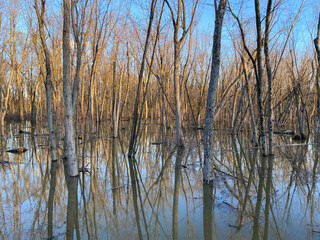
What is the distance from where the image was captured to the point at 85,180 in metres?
5.51

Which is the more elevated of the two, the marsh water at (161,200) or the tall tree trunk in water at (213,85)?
the tall tree trunk in water at (213,85)

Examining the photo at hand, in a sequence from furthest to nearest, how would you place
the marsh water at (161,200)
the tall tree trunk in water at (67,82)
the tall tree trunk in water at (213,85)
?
the tall tree trunk in water at (67,82), the tall tree trunk in water at (213,85), the marsh water at (161,200)

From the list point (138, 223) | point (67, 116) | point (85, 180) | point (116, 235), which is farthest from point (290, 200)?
point (67, 116)

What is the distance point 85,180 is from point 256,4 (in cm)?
638

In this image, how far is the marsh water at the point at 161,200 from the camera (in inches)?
128

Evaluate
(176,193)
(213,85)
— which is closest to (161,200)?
(176,193)

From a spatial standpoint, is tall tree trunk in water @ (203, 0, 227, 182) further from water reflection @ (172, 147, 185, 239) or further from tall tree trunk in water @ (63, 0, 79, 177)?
tall tree trunk in water @ (63, 0, 79, 177)

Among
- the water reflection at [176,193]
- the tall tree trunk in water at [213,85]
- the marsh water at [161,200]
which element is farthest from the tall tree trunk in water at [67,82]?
the tall tree trunk in water at [213,85]

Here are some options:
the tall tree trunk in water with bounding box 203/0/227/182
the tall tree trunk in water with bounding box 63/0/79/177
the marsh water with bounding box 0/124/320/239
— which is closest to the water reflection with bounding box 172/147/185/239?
the marsh water with bounding box 0/124/320/239

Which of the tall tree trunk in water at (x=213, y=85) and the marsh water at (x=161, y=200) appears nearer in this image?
the marsh water at (x=161, y=200)

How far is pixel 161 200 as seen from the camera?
434cm

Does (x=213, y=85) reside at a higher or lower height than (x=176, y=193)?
higher

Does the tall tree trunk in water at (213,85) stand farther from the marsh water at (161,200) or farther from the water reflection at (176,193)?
the water reflection at (176,193)

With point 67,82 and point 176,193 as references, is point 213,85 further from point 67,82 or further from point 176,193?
point 67,82
